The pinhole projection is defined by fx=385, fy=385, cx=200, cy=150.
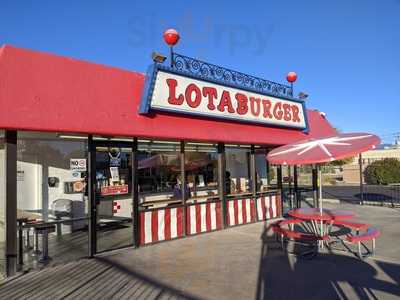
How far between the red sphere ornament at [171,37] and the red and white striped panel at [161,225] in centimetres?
388

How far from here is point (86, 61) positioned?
743cm

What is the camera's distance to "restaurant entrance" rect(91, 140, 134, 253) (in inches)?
302

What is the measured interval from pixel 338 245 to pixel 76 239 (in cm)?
570

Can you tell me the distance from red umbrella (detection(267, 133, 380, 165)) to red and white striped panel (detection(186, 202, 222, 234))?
260 centimetres

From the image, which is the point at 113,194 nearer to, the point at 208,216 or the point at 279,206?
the point at 208,216

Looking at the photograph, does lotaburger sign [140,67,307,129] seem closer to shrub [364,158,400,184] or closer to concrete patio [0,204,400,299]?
concrete patio [0,204,400,299]

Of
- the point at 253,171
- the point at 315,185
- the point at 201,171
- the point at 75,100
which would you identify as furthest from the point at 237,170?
the point at 75,100

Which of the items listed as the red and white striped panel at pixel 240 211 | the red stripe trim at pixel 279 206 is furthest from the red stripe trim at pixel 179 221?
the red stripe trim at pixel 279 206

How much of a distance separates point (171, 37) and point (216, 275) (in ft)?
A: 18.1

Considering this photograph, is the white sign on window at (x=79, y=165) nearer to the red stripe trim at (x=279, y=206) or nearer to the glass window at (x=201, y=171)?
the glass window at (x=201, y=171)

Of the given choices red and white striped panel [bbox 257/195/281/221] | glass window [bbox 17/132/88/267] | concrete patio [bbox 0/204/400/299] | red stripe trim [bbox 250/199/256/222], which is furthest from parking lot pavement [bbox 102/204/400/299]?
red and white striped panel [bbox 257/195/281/221]

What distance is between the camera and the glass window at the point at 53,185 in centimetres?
837

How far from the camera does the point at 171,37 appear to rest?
8953mm

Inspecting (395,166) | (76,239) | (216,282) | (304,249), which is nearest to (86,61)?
(76,239)
